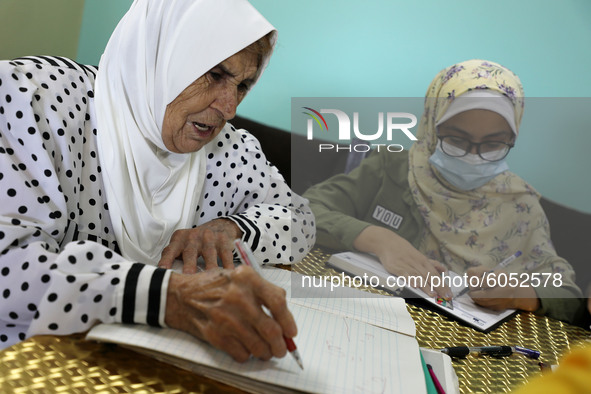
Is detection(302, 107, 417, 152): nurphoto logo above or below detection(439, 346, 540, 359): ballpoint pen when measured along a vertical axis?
above

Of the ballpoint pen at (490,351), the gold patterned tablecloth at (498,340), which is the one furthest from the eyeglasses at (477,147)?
the ballpoint pen at (490,351)

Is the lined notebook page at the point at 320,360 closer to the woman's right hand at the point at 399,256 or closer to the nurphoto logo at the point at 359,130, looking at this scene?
the woman's right hand at the point at 399,256

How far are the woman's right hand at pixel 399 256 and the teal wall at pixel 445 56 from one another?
352mm

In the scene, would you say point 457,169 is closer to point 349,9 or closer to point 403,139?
point 403,139

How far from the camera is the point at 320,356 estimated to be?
60 centimetres

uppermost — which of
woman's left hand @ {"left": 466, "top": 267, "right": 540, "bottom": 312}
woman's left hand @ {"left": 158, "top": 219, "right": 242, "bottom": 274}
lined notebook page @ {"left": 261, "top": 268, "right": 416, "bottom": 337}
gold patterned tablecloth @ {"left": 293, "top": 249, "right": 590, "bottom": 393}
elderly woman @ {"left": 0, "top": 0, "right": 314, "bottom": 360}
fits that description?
elderly woman @ {"left": 0, "top": 0, "right": 314, "bottom": 360}

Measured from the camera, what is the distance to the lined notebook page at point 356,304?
772 mm

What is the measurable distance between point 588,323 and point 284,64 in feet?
4.69

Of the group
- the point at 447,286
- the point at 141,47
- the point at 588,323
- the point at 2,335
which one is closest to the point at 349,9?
the point at 141,47

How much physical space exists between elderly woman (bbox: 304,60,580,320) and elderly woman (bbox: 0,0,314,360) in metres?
0.22

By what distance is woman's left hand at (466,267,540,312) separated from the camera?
3.28 feet

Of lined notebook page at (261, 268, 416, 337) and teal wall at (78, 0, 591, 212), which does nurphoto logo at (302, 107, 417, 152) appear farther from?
lined notebook page at (261, 268, 416, 337)

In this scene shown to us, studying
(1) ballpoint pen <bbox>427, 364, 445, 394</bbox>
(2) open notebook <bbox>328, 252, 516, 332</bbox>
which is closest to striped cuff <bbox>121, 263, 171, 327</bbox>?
(1) ballpoint pen <bbox>427, 364, 445, 394</bbox>

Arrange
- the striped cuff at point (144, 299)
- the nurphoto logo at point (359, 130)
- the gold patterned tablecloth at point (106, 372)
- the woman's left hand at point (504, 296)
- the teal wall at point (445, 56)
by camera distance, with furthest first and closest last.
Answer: the nurphoto logo at point (359, 130)
the teal wall at point (445, 56)
the woman's left hand at point (504, 296)
the striped cuff at point (144, 299)
the gold patterned tablecloth at point (106, 372)
